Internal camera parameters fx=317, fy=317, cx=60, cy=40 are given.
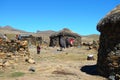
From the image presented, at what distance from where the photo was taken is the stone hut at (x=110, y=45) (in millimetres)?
13711

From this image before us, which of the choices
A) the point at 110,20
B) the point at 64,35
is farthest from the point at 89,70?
the point at 64,35

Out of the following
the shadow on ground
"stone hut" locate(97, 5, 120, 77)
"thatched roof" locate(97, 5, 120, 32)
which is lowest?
the shadow on ground

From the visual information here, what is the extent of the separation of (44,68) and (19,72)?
1.73 meters

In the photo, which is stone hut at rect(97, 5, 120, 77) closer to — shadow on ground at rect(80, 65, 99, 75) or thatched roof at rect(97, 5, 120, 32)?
thatched roof at rect(97, 5, 120, 32)

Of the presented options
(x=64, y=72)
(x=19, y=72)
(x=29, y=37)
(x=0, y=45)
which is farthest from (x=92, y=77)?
(x=29, y=37)

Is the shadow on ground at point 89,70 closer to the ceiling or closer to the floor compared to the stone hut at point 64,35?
closer to the floor

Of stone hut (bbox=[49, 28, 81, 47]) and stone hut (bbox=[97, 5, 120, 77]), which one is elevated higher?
stone hut (bbox=[49, 28, 81, 47])

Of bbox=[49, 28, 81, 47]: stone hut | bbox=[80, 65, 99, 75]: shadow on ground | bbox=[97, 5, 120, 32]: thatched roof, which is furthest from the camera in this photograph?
bbox=[49, 28, 81, 47]: stone hut

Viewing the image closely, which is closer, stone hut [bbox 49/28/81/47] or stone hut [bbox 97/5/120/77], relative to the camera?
stone hut [bbox 97/5/120/77]

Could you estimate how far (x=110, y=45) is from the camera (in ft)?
46.9

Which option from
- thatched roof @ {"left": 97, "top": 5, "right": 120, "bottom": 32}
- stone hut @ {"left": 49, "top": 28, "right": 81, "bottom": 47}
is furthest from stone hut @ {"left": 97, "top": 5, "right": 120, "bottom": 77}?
stone hut @ {"left": 49, "top": 28, "right": 81, "bottom": 47}

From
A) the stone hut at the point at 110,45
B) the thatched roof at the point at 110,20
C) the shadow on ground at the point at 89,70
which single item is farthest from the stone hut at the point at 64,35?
the thatched roof at the point at 110,20

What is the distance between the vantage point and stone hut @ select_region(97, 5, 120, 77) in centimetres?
1371

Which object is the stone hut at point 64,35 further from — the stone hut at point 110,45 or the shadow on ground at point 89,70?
the stone hut at point 110,45
